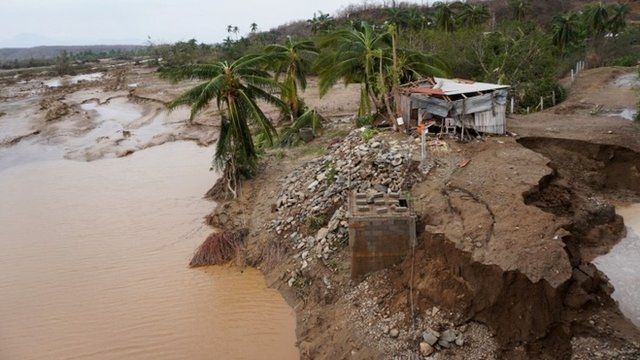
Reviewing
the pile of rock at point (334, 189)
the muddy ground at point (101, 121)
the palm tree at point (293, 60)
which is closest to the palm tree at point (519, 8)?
the muddy ground at point (101, 121)

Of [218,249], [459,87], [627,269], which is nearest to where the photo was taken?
[627,269]

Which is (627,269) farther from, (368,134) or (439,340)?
(368,134)

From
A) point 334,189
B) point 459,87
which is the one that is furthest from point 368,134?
point 459,87

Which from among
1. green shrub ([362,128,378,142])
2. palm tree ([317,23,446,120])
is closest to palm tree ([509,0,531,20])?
palm tree ([317,23,446,120])

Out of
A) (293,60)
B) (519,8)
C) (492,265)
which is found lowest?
(492,265)

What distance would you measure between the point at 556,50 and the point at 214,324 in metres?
34.5

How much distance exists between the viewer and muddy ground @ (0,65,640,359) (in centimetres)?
766

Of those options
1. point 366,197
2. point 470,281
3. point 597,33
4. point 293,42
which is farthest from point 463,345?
point 597,33

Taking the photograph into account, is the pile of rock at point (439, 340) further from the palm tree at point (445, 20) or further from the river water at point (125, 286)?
the palm tree at point (445, 20)

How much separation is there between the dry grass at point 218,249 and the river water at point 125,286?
0.29 metres

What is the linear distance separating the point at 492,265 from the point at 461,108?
700 cm

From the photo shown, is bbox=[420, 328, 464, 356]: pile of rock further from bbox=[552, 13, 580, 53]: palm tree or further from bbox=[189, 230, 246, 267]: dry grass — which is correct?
bbox=[552, 13, 580, 53]: palm tree

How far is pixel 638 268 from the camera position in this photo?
9.68 metres

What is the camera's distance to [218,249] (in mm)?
12914
